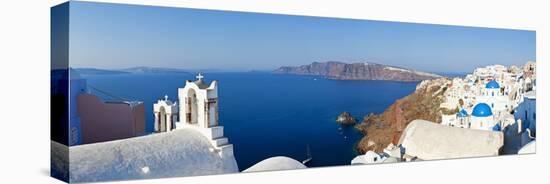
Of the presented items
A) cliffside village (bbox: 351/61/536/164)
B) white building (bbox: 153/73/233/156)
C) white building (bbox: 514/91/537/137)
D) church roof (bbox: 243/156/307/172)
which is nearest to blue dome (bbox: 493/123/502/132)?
cliffside village (bbox: 351/61/536/164)

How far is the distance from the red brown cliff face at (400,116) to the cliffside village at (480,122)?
85 mm

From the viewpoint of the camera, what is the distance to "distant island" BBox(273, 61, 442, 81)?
9.91 m

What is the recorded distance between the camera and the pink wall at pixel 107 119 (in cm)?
816

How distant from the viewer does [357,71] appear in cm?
1039

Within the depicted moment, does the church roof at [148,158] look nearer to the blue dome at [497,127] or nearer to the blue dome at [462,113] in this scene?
the blue dome at [462,113]

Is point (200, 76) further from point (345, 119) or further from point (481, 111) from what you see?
point (481, 111)

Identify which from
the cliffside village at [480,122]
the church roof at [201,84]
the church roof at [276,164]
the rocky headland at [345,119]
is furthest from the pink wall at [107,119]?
the cliffside village at [480,122]

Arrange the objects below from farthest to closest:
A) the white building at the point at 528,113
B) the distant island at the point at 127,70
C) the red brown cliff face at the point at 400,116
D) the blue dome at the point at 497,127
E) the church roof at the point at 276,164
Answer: the white building at the point at 528,113, the blue dome at the point at 497,127, the red brown cliff face at the point at 400,116, the church roof at the point at 276,164, the distant island at the point at 127,70

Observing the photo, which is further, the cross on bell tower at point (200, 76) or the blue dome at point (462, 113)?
the blue dome at point (462, 113)

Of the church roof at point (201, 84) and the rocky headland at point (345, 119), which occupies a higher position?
the church roof at point (201, 84)

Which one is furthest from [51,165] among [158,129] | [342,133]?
[342,133]

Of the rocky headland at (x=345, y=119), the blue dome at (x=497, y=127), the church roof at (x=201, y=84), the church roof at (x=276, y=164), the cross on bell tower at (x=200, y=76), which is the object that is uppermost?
the cross on bell tower at (x=200, y=76)

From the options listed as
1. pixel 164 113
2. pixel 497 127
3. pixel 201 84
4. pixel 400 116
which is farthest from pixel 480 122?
pixel 164 113

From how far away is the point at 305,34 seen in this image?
32.4 feet
